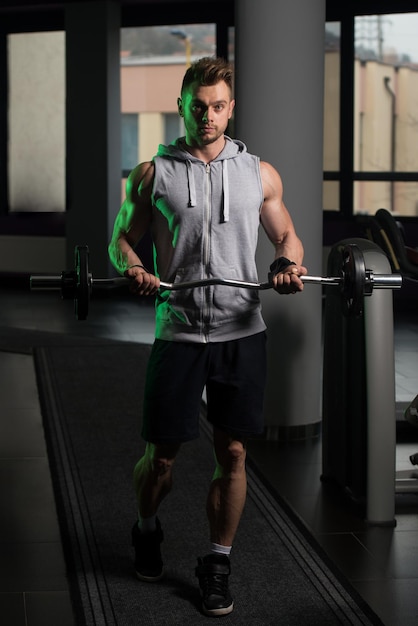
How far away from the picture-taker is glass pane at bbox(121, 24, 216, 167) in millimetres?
10094

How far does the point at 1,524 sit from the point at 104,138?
6196 mm

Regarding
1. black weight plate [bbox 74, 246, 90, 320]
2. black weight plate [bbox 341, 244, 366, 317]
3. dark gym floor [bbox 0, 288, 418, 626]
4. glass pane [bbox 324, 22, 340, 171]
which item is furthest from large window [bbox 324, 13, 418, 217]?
black weight plate [bbox 74, 246, 90, 320]

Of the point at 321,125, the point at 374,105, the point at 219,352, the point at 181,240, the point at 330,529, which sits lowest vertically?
the point at 330,529

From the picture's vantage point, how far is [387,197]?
29.6 ft

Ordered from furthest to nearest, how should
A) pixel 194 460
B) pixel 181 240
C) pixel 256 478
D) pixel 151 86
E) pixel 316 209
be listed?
pixel 151 86 → pixel 316 209 → pixel 194 460 → pixel 256 478 → pixel 181 240

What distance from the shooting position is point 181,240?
2.57 metres

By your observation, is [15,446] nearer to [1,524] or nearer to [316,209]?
[1,524]

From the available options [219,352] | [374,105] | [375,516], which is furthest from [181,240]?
[374,105]

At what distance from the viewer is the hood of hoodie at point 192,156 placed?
8.34 feet

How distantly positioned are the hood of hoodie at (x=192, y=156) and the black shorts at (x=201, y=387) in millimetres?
341

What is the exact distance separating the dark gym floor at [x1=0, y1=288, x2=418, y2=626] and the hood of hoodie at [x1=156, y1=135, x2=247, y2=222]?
1.10 metres

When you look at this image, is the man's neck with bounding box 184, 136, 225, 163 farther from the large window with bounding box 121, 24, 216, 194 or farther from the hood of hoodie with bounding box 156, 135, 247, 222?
the large window with bounding box 121, 24, 216, 194

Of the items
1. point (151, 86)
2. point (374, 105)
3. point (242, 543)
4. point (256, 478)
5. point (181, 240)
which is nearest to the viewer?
point (181, 240)

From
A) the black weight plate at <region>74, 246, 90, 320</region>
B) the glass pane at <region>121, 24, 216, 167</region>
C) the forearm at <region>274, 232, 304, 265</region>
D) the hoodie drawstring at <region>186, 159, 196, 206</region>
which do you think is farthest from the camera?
the glass pane at <region>121, 24, 216, 167</region>
